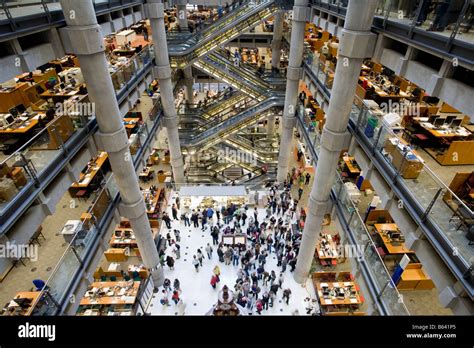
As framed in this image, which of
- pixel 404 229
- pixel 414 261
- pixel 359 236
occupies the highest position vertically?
pixel 404 229

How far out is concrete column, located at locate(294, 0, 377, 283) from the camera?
7.27 meters

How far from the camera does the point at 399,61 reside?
7.30 meters

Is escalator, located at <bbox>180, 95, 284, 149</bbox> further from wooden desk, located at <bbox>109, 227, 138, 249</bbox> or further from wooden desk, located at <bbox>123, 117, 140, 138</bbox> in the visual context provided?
wooden desk, located at <bbox>109, 227, 138, 249</bbox>

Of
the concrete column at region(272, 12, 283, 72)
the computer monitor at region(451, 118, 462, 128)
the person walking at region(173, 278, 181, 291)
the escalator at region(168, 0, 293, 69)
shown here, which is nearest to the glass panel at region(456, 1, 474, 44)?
the computer monitor at region(451, 118, 462, 128)

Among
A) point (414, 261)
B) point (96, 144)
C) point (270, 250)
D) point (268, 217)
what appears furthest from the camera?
point (268, 217)

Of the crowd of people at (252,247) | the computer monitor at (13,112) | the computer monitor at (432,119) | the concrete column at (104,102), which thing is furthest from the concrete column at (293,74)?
the computer monitor at (13,112)

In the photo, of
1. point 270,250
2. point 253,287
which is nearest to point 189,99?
point 270,250

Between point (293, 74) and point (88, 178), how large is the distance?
1189 centimetres

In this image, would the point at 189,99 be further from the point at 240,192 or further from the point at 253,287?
the point at 253,287

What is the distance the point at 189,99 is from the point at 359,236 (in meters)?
20.5

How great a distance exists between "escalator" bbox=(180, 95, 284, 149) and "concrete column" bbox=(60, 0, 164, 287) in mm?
9376

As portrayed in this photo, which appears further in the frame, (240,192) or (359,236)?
(240,192)

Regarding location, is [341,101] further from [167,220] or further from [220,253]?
[167,220]

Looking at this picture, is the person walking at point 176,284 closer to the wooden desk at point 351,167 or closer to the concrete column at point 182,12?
the wooden desk at point 351,167
